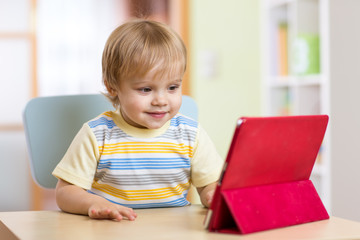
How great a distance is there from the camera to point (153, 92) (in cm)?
113

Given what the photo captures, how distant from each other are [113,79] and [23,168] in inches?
123

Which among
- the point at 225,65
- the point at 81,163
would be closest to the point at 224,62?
the point at 225,65

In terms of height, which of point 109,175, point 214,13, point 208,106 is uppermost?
point 214,13

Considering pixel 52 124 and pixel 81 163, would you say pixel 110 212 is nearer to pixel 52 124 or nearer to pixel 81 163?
pixel 81 163

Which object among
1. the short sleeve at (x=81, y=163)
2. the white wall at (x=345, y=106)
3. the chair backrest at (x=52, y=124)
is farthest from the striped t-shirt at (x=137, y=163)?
the white wall at (x=345, y=106)

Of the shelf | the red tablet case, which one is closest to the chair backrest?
the red tablet case

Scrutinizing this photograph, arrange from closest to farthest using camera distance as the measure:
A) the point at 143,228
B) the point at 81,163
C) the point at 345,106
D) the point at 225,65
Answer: the point at 143,228 → the point at 81,163 → the point at 345,106 → the point at 225,65

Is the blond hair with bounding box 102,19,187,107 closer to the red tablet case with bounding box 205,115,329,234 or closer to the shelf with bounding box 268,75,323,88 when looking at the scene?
the red tablet case with bounding box 205,115,329,234

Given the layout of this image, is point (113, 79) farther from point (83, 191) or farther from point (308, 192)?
point (308, 192)

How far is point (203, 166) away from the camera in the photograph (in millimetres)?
1186

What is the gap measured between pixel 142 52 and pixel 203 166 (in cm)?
27

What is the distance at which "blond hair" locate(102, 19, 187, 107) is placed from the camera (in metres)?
1.12

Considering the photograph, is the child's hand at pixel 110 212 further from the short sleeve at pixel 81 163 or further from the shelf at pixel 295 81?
the shelf at pixel 295 81

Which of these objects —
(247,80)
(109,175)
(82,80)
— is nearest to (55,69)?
(82,80)
